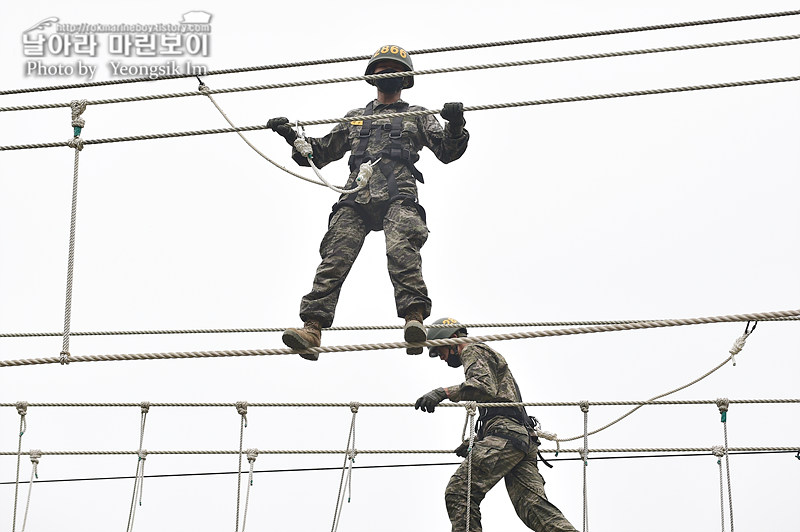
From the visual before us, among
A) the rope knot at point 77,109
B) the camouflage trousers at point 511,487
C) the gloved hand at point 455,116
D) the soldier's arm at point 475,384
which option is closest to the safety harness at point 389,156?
the gloved hand at point 455,116

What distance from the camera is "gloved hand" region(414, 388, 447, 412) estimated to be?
8.46 m

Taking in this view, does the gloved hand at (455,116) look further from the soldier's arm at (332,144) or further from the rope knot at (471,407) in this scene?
the rope knot at (471,407)

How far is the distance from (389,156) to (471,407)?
5.31 ft

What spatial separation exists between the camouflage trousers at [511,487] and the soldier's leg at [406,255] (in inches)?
47.3

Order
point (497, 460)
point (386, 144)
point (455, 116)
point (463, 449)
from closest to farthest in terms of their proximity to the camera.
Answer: point (455, 116)
point (386, 144)
point (497, 460)
point (463, 449)

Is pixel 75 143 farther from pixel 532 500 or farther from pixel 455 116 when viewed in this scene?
pixel 532 500

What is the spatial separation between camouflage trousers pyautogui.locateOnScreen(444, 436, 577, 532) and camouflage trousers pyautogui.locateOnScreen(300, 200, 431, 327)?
3.96 ft

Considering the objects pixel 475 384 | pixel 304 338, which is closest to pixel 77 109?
pixel 304 338

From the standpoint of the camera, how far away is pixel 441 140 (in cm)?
837

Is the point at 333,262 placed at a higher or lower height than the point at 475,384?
higher

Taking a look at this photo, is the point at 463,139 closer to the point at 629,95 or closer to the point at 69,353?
the point at 629,95

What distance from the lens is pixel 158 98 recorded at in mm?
8781

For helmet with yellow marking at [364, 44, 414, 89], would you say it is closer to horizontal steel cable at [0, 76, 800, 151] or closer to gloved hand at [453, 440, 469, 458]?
horizontal steel cable at [0, 76, 800, 151]

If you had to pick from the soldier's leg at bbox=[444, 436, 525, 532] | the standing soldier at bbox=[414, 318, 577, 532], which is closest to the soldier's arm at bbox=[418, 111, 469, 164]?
the standing soldier at bbox=[414, 318, 577, 532]
